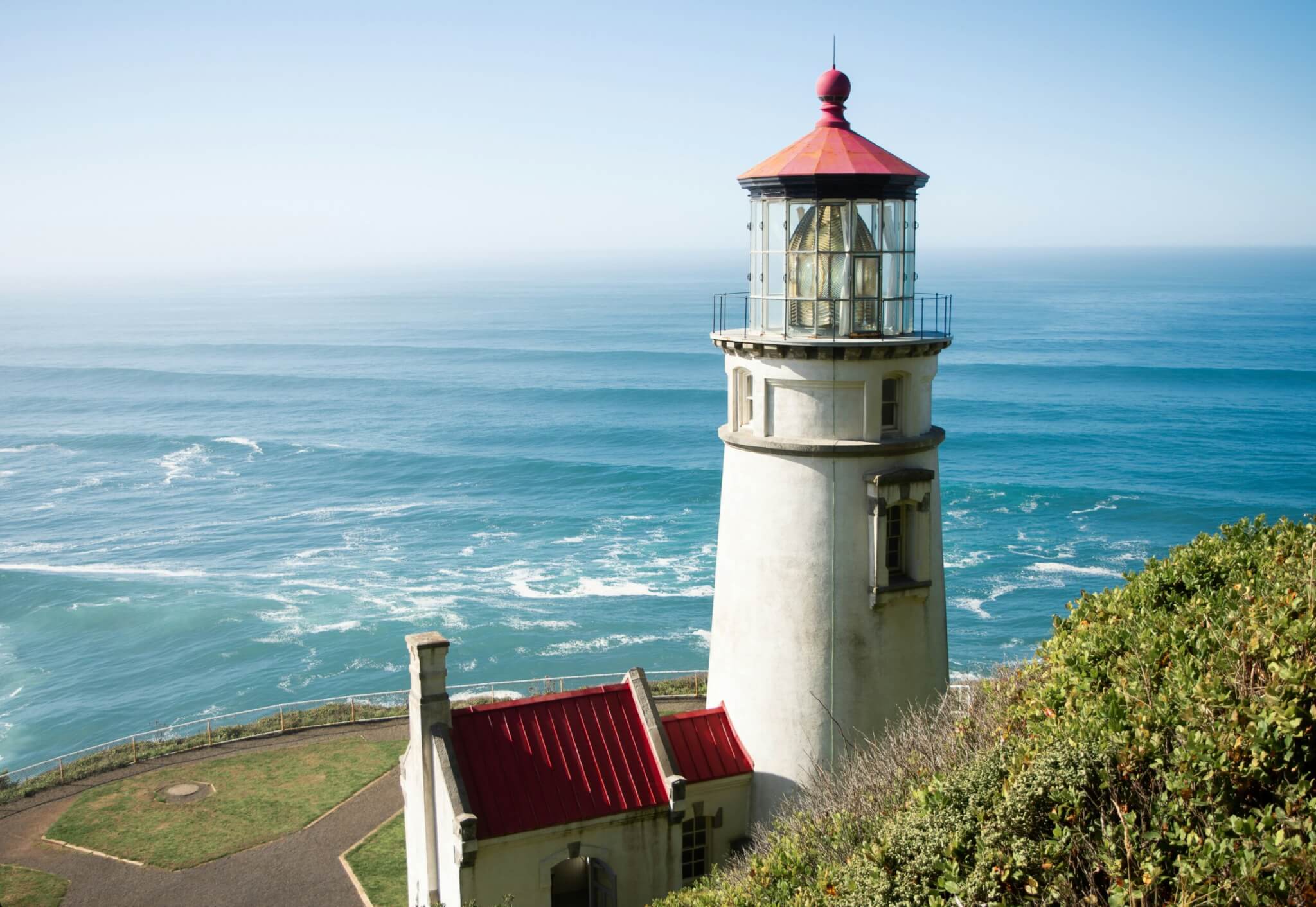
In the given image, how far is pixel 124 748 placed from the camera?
75.6ft

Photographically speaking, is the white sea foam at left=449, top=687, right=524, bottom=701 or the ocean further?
the ocean

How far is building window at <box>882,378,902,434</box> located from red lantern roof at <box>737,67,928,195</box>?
2085 millimetres

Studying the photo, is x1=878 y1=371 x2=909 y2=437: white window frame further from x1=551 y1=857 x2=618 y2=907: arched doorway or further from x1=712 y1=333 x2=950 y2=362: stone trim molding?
x1=551 y1=857 x2=618 y2=907: arched doorway

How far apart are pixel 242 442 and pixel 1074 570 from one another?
50703 mm

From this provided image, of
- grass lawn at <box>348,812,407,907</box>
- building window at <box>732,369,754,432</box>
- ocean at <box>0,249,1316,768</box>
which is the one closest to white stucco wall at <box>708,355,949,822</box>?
building window at <box>732,369,754,432</box>

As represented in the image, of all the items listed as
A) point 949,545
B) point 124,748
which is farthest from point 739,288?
point 124,748

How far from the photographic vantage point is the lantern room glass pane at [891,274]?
40.5ft

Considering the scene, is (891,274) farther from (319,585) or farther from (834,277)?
(319,585)

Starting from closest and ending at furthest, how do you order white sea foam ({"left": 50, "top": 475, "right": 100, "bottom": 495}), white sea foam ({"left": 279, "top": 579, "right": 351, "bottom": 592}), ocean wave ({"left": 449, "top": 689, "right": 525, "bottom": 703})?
ocean wave ({"left": 449, "top": 689, "right": 525, "bottom": 703}), white sea foam ({"left": 279, "top": 579, "right": 351, "bottom": 592}), white sea foam ({"left": 50, "top": 475, "right": 100, "bottom": 495})

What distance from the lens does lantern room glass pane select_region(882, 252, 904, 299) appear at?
12.3 m

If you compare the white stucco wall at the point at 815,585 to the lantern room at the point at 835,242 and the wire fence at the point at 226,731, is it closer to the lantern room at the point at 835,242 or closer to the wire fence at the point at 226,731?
the lantern room at the point at 835,242

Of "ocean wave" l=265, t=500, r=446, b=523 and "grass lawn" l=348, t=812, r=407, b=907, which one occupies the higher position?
"grass lawn" l=348, t=812, r=407, b=907

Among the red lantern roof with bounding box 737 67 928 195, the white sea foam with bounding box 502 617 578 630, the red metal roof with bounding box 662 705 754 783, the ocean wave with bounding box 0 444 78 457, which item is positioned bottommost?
the white sea foam with bounding box 502 617 578 630

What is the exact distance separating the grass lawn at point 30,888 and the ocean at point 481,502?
42.5 ft
